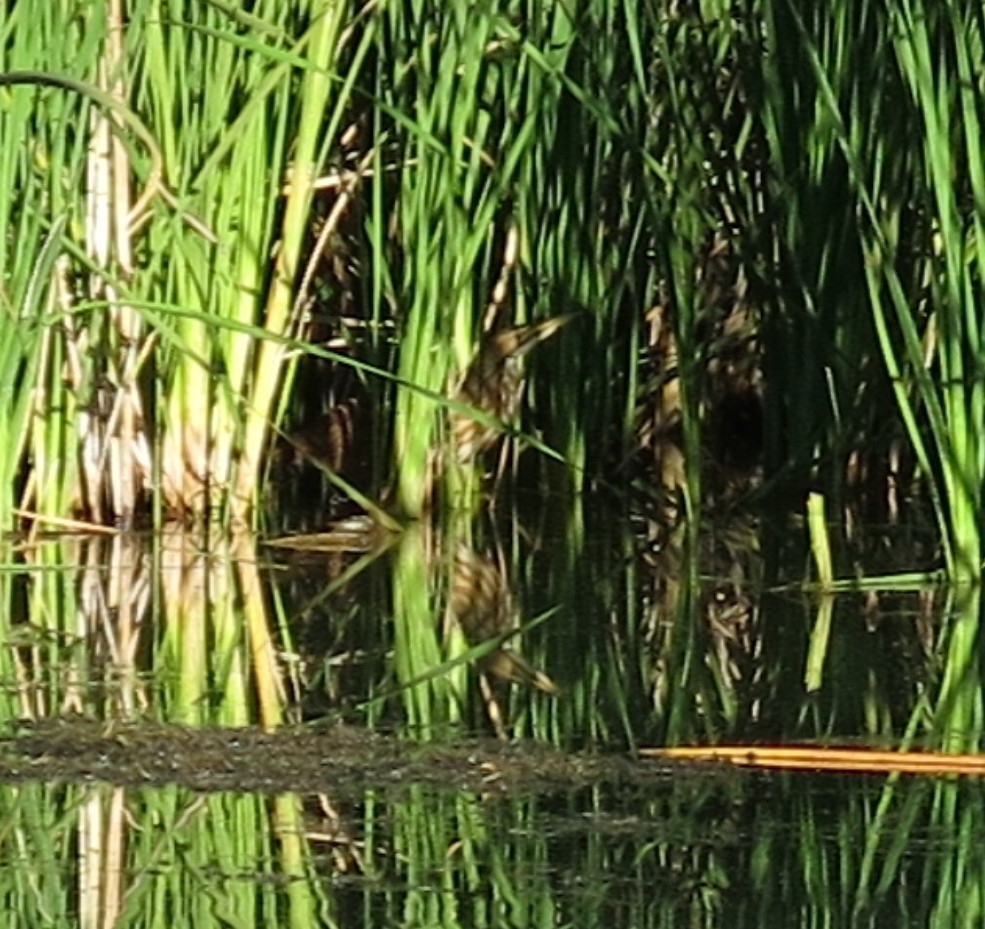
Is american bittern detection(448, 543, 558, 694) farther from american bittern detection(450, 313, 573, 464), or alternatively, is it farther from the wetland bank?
american bittern detection(450, 313, 573, 464)

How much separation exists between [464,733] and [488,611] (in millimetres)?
650

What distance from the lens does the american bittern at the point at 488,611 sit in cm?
243

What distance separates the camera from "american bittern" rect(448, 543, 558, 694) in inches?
95.7

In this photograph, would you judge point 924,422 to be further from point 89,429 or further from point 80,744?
point 80,744

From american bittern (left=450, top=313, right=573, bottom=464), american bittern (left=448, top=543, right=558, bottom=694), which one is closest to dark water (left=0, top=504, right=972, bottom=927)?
american bittern (left=448, top=543, right=558, bottom=694)

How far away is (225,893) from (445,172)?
1610mm

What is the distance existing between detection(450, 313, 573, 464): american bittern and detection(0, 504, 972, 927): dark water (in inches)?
8.7

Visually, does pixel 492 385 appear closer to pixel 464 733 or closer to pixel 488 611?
pixel 488 611

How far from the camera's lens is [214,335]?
127 inches

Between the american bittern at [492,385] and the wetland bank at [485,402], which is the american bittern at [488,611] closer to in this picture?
the wetland bank at [485,402]

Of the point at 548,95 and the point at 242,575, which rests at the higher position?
the point at 548,95

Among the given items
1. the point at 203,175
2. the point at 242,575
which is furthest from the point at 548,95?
the point at 242,575

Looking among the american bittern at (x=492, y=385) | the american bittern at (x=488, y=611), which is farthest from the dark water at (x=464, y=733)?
the american bittern at (x=492, y=385)

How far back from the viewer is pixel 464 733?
215cm
